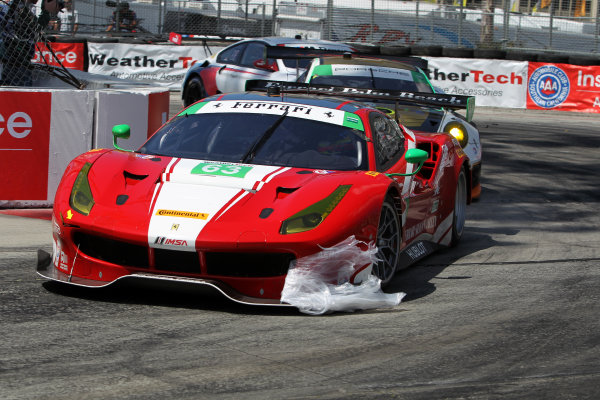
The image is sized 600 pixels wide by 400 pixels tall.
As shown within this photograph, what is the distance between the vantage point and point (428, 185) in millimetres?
7055

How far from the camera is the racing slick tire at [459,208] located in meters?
7.82

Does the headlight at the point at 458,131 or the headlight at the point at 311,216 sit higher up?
the headlight at the point at 458,131

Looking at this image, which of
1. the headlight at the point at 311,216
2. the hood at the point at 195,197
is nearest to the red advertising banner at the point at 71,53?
the hood at the point at 195,197

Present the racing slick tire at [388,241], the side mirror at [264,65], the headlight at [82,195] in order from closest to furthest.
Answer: the headlight at [82,195] → the racing slick tire at [388,241] → the side mirror at [264,65]

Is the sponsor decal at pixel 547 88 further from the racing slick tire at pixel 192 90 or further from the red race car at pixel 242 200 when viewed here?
the red race car at pixel 242 200

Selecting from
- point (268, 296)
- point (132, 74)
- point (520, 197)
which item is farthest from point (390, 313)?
point (132, 74)

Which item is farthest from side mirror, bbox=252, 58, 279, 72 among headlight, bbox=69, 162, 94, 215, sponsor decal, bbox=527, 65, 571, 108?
sponsor decal, bbox=527, 65, 571, 108

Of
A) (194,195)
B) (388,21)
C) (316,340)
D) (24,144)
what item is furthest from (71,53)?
(316,340)

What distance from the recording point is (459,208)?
8.11m

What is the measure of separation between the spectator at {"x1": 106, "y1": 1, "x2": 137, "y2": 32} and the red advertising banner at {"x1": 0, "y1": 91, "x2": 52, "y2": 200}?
17.0 metres

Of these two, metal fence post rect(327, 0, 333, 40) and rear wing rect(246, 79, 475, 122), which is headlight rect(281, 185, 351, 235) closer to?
rear wing rect(246, 79, 475, 122)

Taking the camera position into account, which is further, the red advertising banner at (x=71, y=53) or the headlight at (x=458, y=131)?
the red advertising banner at (x=71, y=53)

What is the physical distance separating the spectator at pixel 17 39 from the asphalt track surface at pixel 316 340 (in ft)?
12.3

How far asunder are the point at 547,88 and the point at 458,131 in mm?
14144
